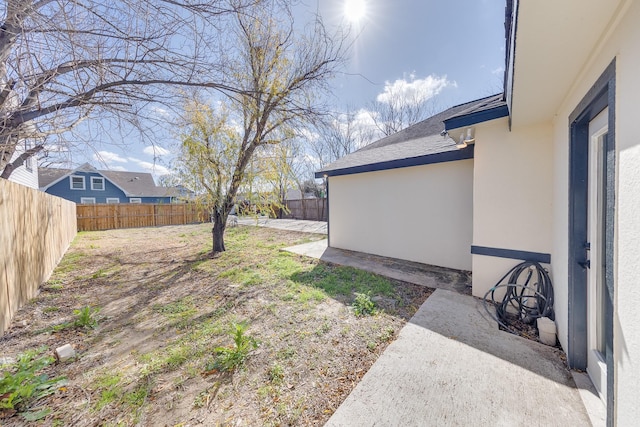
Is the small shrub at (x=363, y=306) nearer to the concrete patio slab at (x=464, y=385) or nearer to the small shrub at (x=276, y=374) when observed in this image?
the concrete patio slab at (x=464, y=385)

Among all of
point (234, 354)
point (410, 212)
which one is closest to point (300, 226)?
point (410, 212)

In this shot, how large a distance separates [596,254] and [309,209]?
16.9 m

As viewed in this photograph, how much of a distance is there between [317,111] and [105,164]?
3.27 meters

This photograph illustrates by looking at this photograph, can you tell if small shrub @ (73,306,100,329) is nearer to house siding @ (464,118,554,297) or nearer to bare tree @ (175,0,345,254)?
bare tree @ (175,0,345,254)

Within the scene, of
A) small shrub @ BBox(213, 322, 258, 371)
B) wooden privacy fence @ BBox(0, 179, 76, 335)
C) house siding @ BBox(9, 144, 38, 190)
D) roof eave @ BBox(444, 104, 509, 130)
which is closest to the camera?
small shrub @ BBox(213, 322, 258, 371)

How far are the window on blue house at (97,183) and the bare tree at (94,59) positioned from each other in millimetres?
21606

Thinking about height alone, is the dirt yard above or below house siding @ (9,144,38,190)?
below

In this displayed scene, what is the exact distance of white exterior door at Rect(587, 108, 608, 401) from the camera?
1.82 metres

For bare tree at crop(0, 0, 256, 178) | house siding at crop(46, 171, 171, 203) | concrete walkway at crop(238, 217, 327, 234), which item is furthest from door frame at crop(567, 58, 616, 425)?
house siding at crop(46, 171, 171, 203)

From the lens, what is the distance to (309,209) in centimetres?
1844

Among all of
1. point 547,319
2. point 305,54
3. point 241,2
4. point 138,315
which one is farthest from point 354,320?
point 305,54

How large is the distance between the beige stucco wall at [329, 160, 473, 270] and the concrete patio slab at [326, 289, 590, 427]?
2508 millimetres

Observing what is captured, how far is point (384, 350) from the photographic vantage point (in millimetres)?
2383

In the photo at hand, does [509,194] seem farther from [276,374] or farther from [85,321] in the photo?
[85,321]
